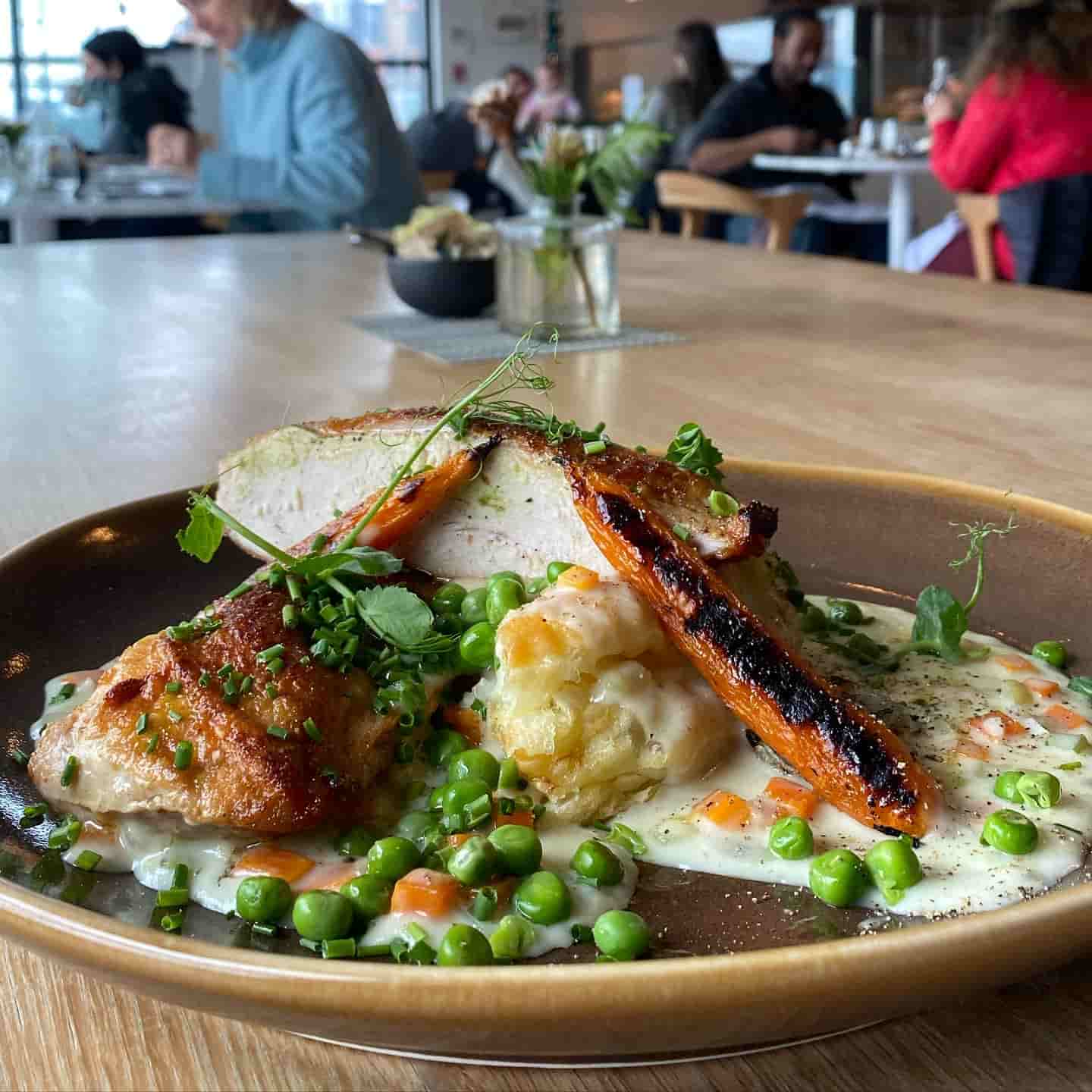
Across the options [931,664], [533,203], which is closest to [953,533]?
[931,664]

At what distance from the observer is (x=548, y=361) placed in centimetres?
301

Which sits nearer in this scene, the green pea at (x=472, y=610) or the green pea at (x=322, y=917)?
the green pea at (x=322, y=917)

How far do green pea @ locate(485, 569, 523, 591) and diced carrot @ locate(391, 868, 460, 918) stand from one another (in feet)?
1.32

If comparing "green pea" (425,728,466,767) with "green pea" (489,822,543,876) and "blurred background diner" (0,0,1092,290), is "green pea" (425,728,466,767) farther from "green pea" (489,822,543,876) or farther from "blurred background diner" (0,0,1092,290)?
"blurred background diner" (0,0,1092,290)

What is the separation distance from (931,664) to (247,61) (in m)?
6.44

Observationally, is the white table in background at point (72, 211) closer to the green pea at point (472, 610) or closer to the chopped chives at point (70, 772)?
the green pea at point (472, 610)

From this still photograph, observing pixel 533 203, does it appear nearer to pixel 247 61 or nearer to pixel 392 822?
pixel 392 822

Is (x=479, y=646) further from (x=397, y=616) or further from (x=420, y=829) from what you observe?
(x=420, y=829)

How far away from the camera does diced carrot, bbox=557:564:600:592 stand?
4.01 ft

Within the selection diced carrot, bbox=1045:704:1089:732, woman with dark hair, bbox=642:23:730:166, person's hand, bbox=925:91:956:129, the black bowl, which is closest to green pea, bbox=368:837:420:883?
diced carrot, bbox=1045:704:1089:732

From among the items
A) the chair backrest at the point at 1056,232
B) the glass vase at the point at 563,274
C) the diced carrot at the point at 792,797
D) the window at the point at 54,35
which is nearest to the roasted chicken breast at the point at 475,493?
the diced carrot at the point at 792,797

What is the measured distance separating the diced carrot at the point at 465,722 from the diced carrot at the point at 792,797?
28 centimetres

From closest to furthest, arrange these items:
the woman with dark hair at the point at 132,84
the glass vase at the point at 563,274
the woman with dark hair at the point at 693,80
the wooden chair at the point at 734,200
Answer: the glass vase at the point at 563,274 < the wooden chair at the point at 734,200 < the woman with dark hair at the point at 132,84 < the woman with dark hair at the point at 693,80

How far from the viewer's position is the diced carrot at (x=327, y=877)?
1.02 metres
